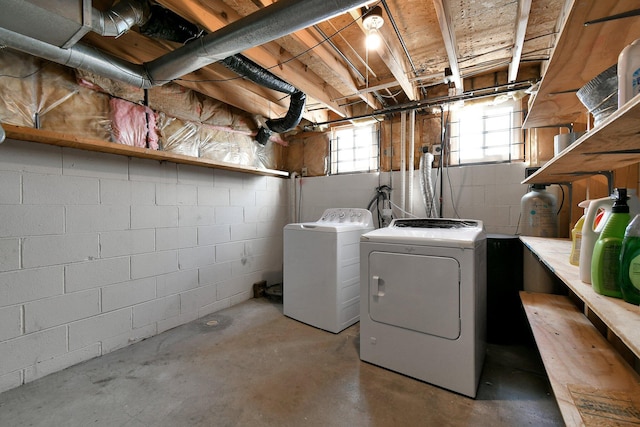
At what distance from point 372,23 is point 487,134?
193cm

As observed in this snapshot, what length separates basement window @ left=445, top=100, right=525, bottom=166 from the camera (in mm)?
2719

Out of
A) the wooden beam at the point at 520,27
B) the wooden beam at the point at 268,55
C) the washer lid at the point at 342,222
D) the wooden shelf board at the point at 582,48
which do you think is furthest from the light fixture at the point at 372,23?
the washer lid at the point at 342,222

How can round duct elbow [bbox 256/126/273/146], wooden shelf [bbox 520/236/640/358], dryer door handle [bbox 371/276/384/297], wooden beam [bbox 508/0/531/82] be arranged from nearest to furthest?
wooden shelf [bbox 520/236/640/358] → wooden beam [bbox 508/0/531/82] → dryer door handle [bbox 371/276/384/297] → round duct elbow [bbox 256/126/273/146]

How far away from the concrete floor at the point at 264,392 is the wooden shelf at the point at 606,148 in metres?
1.39

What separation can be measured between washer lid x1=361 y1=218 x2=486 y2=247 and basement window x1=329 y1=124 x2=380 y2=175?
4.35ft

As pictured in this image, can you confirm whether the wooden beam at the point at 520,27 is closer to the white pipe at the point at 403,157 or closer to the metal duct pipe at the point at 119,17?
the white pipe at the point at 403,157

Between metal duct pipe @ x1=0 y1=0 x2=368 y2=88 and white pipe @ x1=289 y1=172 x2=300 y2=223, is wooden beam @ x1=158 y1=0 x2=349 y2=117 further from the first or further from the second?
white pipe @ x1=289 y1=172 x2=300 y2=223

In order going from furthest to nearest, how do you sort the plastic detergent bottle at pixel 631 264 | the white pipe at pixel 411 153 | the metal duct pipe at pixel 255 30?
the white pipe at pixel 411 153 → the metal duct pipe at pixel 255 30 → the plastic detergent bottle at pixel 631 264

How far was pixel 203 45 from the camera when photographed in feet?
5.42

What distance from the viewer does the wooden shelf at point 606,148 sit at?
712 mm

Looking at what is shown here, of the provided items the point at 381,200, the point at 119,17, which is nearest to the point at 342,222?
the point at 381,200

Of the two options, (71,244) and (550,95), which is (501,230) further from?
(71,244)

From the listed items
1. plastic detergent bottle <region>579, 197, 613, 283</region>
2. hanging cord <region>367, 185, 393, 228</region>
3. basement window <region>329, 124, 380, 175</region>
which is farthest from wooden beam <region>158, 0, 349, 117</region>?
plastic detergent bottle <region>579, 197, 613, 283</region>

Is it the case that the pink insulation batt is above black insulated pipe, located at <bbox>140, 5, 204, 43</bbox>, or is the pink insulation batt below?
below
